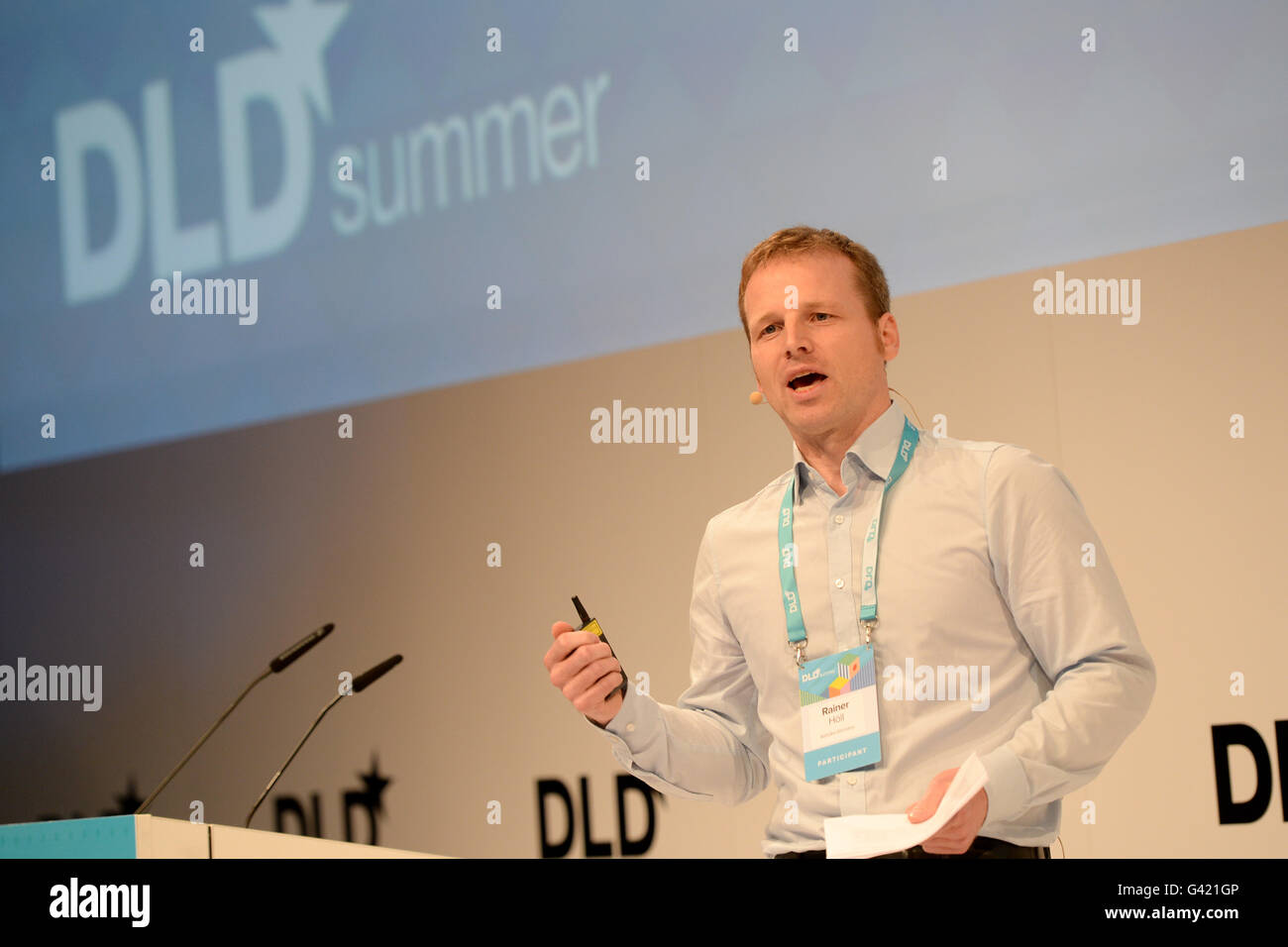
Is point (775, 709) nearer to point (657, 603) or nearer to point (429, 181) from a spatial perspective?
point (657, 603)

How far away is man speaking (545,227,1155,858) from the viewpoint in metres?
1.60

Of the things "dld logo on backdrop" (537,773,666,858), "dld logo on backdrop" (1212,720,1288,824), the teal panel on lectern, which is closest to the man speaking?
the teal panel on lectern

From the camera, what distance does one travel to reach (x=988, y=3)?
11.3 ft

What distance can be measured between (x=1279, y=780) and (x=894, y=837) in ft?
6.82

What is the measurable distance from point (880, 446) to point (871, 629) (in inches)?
11.6

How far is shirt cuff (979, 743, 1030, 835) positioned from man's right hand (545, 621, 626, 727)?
1.61 ft

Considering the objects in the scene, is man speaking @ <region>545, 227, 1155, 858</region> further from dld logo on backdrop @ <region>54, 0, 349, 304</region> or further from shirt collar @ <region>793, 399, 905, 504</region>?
dld logo on backdrop @ <region>54, 0, 349, 304</region>

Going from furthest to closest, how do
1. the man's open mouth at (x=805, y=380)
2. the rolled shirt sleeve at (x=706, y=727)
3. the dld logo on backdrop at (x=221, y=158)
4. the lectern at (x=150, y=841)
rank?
the dld logo on backdrop at (x=221, y=158) < the lectern at (x=150, y=841) < the man's open mouth at (x=805, y=380) < the rolled shirt sleeve at (x=706, y=727)

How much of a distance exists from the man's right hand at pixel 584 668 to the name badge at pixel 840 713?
0.27 m

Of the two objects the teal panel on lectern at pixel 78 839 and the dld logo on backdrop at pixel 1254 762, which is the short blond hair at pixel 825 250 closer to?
the teal panel on lectern at pixel 78 839

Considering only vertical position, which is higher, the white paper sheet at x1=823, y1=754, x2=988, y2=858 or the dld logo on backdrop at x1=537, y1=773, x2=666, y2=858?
the white paper sheet at x1=823, y1=754, x2=988, y2=858

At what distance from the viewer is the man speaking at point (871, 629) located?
1599mm

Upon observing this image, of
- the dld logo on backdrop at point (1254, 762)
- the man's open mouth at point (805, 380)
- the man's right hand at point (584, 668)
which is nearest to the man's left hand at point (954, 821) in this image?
the man's right hand at point (584, 668)

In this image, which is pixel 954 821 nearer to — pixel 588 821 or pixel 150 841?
pixel 150 841
